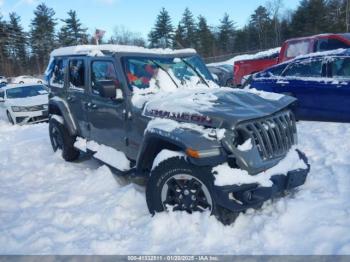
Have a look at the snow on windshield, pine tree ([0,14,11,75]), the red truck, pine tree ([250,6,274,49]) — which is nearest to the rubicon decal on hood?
the snow on windshield

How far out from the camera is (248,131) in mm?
3555

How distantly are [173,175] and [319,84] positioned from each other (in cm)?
456

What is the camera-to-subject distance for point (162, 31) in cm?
5988

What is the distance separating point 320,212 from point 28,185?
4092mm

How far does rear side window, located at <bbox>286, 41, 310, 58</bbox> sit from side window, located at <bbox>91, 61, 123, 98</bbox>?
697 cm

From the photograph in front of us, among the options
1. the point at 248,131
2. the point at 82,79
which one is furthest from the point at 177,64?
the point at 248,131

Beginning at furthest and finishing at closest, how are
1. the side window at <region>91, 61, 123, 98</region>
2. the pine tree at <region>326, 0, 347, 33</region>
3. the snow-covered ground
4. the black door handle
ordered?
the pine tree at <region>326, 0, 347, 33</region>, the black door handle, the side window at <region>91, 61, 123, 98</region>, the snow-covered ground

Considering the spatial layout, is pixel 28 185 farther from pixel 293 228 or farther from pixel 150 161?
pixel 293 228

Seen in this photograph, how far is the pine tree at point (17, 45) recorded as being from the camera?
60688 millimetres

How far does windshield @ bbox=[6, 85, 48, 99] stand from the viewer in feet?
43.9

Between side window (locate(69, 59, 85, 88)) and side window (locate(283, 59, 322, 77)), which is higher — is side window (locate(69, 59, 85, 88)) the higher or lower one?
the higher one

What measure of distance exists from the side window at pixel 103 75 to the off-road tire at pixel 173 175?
1.35 m

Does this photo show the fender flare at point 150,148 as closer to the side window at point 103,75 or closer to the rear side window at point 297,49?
the side window at point 103,75

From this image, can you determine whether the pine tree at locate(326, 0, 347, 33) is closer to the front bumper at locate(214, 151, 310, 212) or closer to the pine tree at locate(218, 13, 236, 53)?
the pine tree at locate(218, 13, 236, 53)
